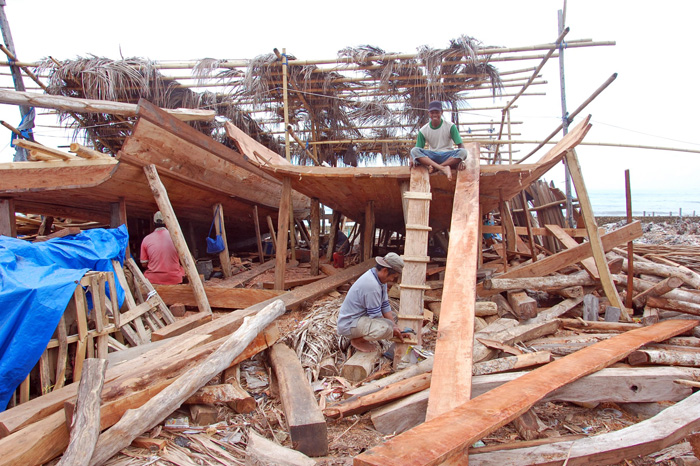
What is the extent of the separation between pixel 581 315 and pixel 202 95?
333 inches

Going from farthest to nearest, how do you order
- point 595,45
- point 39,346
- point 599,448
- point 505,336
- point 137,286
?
point 595,45 → point 137,286 → point 505,336 → point 39,346 → point 599,448

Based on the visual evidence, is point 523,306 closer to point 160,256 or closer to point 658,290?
point 658,290

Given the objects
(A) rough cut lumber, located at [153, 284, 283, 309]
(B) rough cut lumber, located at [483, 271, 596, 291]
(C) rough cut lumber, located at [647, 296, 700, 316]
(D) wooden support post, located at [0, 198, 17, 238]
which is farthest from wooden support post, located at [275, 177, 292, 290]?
(C) rough cut lumber, located at [647, 296, 700, 316]

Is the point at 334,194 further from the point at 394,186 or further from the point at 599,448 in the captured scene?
the point at 599,448

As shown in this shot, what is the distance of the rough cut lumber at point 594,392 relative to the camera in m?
2.81

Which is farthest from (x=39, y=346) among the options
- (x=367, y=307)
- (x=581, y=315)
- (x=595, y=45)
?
(x=595, y=45)

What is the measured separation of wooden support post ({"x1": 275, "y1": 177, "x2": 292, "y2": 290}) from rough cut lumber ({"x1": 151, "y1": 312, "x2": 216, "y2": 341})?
5.01 feet

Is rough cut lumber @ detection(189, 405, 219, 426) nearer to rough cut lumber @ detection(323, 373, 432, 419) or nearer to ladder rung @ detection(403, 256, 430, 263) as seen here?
rough cut lumber @ detection(323, 373, 432, 419)

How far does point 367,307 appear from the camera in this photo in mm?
3914

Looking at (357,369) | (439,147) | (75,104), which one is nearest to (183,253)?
(75,104)

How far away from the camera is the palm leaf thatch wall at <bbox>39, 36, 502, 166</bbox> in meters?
8.08

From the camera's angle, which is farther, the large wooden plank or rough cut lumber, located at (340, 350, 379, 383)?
the large wooden plank

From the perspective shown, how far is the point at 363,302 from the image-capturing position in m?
3.92

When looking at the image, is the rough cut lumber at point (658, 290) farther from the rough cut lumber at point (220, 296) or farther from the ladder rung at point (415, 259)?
the rough cut lumber at point (220, 296)
